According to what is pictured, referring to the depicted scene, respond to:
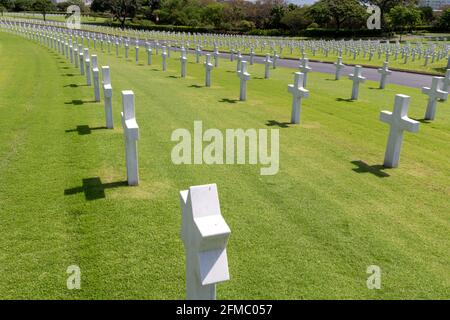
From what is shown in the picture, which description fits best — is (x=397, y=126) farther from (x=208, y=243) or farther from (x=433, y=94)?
(x=208, y=243)

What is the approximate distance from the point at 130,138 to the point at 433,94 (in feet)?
25.6

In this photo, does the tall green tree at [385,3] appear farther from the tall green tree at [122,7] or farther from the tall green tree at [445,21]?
the tall green tree at [122,7]

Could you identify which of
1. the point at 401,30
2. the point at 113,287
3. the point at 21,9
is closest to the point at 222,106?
the point at 113,287

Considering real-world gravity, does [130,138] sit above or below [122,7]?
below

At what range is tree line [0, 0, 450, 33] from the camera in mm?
65688

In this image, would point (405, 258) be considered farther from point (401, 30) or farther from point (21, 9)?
point (21, 9)

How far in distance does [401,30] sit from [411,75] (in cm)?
5061

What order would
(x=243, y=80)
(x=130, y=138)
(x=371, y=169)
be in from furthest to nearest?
(x=243, y=80), (x=371, y=169), (x=130, y=138)

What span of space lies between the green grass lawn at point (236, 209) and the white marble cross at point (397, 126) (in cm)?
29

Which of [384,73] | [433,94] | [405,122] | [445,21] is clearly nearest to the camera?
[405,122]

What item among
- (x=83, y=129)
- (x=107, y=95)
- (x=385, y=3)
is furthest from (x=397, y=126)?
(x=385, y=3)

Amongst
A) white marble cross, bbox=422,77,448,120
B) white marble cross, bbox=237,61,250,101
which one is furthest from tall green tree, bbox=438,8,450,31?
white marble cross, bbox=237,61,250,101

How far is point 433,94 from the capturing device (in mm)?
10023

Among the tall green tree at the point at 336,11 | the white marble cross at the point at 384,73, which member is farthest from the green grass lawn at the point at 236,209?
the tall green tree at the point at 336,11
